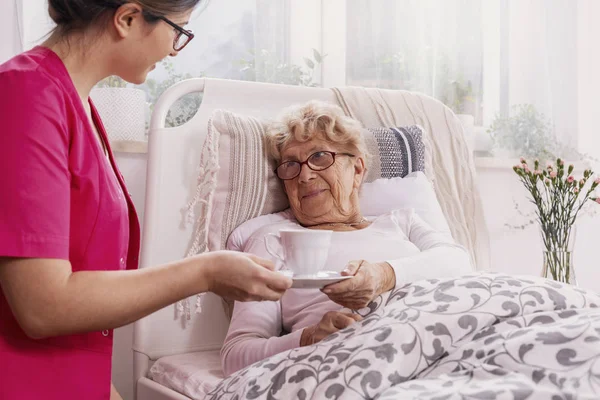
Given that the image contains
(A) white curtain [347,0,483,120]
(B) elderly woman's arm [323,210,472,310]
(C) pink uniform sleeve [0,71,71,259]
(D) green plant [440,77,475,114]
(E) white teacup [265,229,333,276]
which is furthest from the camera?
(D) green plant [440,77,475,114]

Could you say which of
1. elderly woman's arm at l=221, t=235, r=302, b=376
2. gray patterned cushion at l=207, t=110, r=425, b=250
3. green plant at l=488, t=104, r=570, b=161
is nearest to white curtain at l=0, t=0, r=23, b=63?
gray patterned cushion at l=207, t=110, r=425, b=250

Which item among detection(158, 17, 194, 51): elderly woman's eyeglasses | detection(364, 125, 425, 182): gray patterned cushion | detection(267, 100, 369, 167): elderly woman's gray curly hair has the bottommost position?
detection(364, 125, 425, 182): gray patterned cushion

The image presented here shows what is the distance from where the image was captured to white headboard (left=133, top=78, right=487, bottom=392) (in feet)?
5.87

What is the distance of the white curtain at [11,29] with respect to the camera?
1.92 metres

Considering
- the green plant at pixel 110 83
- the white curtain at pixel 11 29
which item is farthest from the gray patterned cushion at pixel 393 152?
the white curtain at pixel 11 29

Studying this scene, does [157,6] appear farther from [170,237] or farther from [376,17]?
[376,17]

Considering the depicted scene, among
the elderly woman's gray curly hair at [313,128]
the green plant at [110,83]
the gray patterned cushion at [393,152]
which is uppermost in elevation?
the green plant at [110,83]

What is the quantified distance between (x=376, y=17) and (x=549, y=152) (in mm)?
1022

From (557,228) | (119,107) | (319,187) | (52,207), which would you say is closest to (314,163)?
(319,187)

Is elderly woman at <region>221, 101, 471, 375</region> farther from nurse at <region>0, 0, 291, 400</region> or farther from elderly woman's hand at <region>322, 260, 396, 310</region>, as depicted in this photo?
nurse at <region>0, 0, 291, 400</region>

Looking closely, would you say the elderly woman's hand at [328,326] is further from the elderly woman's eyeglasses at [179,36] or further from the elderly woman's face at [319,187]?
the elderly woman's eyeglasses at [179,36]

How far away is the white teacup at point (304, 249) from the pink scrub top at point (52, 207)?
27 centimetres

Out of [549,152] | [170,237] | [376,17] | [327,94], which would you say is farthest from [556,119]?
[170,237]

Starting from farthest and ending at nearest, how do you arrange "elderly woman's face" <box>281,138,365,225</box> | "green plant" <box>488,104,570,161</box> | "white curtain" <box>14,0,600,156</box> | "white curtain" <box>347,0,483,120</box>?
"green plant" <box>488,104,570,161</box>
"white curtain" <box>347,0,483,120</box>
"white curtain" <box>14,0,600,156</box>
"elderly woman's face" <box>281,138,365,225</box>
